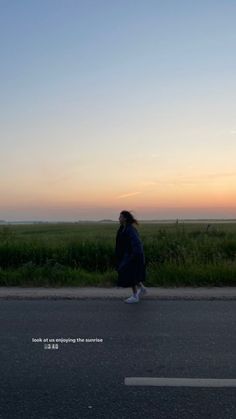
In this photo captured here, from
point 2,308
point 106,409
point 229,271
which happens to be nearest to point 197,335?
point 106,409

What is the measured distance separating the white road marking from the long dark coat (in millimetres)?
4033

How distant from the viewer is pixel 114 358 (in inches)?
214

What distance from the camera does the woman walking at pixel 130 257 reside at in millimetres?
8844

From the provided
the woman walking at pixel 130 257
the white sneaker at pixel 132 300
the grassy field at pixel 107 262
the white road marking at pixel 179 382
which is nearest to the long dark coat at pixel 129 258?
the woman walking at pixel 130 257

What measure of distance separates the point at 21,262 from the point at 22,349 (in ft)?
28.6

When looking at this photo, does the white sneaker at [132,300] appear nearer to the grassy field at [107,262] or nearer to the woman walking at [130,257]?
the woman walking at [130,257]

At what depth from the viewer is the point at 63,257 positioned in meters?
14.3

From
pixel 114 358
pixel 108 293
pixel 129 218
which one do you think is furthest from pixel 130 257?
pixel 114 358

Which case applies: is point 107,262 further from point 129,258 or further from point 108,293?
point 129,258

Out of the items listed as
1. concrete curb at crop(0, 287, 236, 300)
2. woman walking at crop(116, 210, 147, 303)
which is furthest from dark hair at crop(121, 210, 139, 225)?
concrete curb at crop(0, 287, 236, 300)

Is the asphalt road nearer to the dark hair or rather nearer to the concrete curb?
the concrete curb

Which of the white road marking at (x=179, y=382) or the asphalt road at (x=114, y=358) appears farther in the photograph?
the white road marking at (x=179, y=382)

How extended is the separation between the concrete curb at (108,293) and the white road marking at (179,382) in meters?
4.24

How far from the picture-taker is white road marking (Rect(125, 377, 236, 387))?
15.1 ft
